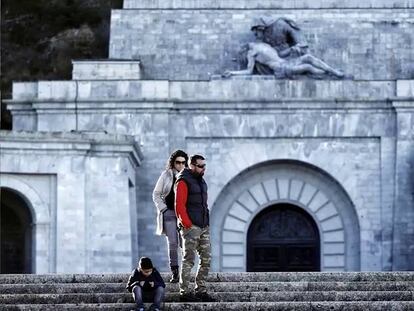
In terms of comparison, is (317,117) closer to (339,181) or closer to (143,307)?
(339,181)

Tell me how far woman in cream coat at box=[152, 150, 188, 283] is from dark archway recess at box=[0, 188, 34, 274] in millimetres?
15874

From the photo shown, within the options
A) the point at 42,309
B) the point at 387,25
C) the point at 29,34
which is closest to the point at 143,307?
the point at 42,309

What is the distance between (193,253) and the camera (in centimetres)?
2766

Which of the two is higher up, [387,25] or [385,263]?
[387,25]

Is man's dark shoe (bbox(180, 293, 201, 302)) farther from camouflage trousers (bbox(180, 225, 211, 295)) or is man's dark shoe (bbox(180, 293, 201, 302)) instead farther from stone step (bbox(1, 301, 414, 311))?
stone step (bbox(1, 301, 414, 311))

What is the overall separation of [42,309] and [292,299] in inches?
150

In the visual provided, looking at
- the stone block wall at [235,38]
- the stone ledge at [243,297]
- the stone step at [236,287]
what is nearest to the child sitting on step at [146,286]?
the stone ledge at [243,297]

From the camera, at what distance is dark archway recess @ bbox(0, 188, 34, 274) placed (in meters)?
45.2

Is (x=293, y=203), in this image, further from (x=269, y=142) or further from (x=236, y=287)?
(x=236, y=287)

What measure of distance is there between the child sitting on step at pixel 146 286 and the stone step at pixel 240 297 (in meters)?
0.66

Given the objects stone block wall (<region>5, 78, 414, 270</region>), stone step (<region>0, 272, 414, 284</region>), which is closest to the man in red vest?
stone step (<region>0, 272, 414, 284</region>)

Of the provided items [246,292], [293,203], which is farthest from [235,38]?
[246,292]

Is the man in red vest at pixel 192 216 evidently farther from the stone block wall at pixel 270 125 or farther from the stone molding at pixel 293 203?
the stone molding at pixel 293 203

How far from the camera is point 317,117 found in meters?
45.7
